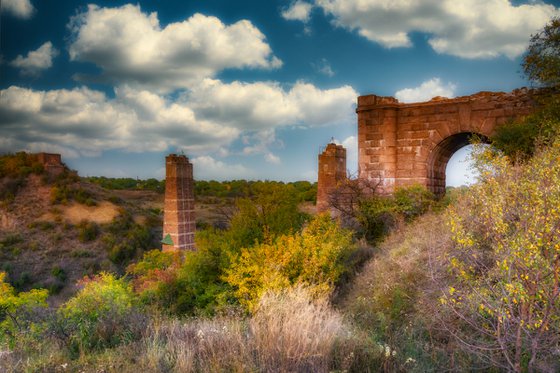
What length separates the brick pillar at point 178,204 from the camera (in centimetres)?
2623

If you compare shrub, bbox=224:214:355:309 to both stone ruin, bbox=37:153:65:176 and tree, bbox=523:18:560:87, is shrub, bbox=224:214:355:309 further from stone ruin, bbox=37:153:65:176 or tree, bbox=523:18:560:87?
stone ruin, bbox=37:153:65:176

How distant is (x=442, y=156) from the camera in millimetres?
17328

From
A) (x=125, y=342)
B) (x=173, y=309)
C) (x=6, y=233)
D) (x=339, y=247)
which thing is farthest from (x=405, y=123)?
(x=6, y=233)

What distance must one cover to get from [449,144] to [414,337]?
454 inches

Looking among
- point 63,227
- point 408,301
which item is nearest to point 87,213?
point 63,227

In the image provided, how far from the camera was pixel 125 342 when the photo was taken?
5.54 metres

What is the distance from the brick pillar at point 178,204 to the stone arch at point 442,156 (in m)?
15.8

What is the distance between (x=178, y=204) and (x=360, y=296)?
60.1 ft

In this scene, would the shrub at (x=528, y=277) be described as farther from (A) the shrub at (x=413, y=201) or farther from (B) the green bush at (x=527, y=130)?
(A) the shrub at (x=413, y=201)

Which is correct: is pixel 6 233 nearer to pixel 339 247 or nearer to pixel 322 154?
pixel 322 154

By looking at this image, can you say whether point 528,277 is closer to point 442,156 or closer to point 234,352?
point 234,352

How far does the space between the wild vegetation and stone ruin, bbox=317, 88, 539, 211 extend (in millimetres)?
1024

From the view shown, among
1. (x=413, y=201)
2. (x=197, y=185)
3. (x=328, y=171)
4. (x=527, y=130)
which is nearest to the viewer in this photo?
(x=527, y=130)

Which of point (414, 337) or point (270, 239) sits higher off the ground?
point (270, 239)
